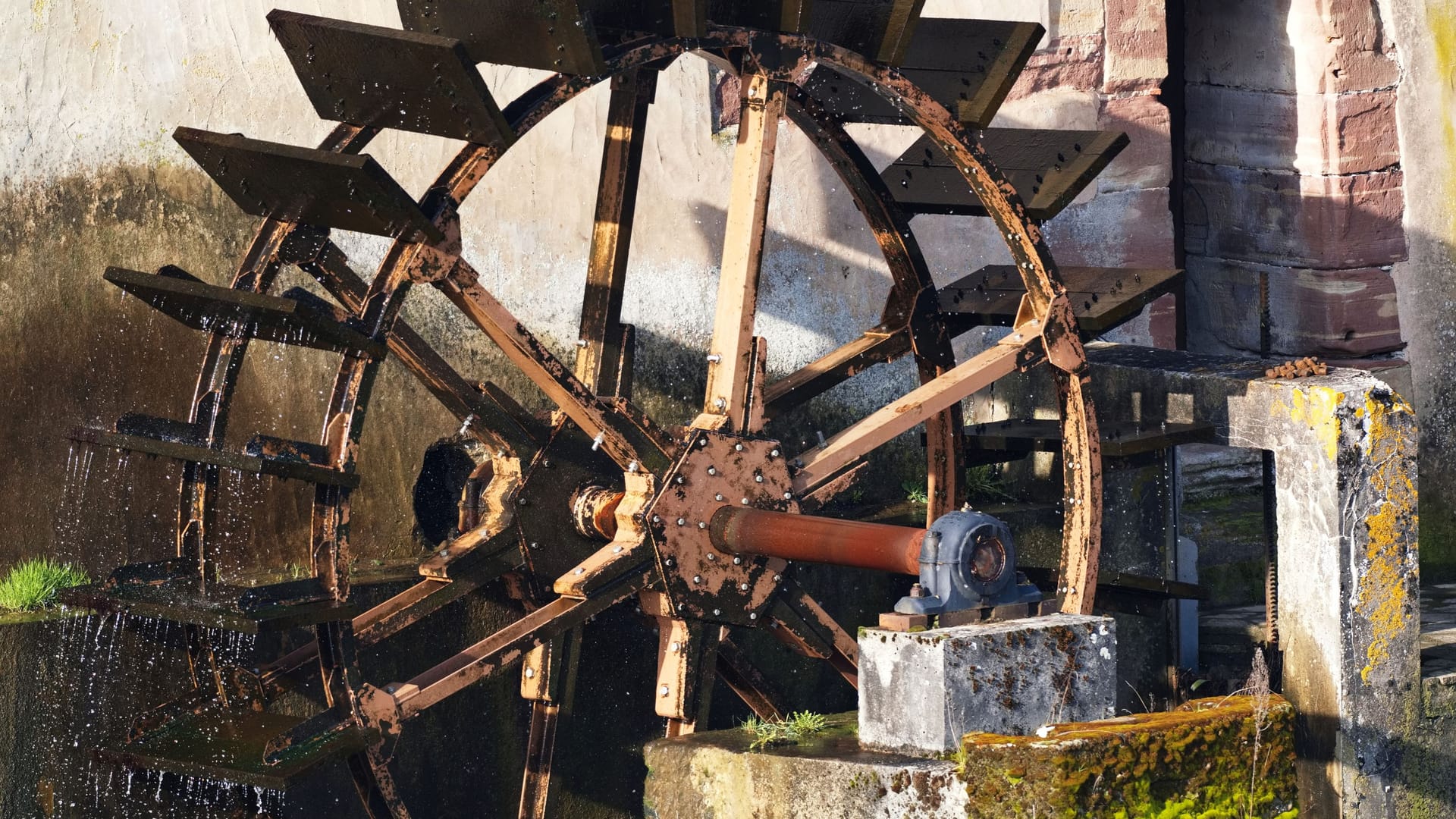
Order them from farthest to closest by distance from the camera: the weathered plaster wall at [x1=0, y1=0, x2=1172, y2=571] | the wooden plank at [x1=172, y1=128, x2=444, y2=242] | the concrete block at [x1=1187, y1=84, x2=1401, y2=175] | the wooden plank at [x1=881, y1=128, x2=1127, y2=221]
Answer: the concrete block at [x1=1187, y1=84, x2=1401, y2=175] → the wooden plank at [x1=881, y1=128, x2=1127, y2=221] → the weathered plaster wall at [x1=0, y1=0, x2=1172, y2=571] → the wooden plank at [x1=172, y1=128, x2=444, y2=242]

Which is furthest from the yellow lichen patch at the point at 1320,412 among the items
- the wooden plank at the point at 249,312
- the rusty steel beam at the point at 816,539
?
the wooden plank at the point at 249,312

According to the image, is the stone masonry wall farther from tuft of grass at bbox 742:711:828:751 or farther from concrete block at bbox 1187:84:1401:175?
tuft of grass at bbox 742:711:828:751

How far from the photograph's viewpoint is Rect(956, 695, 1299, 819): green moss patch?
488 centimetres

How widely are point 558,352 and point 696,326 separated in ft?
1.82

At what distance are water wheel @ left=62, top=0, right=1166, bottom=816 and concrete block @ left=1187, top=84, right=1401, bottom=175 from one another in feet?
5.53

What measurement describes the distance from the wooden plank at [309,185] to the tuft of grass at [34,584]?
1195 millimetres

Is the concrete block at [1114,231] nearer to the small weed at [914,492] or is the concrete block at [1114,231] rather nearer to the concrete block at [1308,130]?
the concrete block at [1308,130]

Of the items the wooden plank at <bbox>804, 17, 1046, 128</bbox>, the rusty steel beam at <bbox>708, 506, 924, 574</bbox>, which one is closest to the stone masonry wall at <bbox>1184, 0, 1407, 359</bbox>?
the wooden plank at <bbox>804, 17, 1046, 128</bbox>

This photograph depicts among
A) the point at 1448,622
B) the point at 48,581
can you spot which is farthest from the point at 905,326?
the point at 48,581

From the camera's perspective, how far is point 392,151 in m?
6.59

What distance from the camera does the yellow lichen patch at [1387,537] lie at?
19.5ft

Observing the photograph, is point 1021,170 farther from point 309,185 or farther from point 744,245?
point 309,185

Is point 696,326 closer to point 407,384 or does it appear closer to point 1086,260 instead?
point 407,384

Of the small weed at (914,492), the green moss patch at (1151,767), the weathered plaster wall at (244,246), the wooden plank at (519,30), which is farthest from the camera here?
the small weed at (914,492)
